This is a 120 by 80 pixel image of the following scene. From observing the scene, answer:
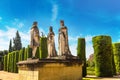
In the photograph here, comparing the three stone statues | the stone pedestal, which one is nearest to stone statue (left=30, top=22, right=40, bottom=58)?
the three stone statues

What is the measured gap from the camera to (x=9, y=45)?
266 ft

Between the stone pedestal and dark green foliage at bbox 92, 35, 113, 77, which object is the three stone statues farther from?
dark green foliage at bbox 92, 35, 113, 77

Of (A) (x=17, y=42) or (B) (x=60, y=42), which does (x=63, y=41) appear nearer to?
(B) (x=60, y=42)

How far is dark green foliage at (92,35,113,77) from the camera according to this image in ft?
69.0

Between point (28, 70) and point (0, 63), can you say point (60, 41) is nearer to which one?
point (28, 70)

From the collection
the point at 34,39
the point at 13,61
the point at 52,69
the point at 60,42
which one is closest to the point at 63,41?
the point at 60,42

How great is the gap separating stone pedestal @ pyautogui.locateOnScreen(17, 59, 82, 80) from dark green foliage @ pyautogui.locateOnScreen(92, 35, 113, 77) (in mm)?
10374

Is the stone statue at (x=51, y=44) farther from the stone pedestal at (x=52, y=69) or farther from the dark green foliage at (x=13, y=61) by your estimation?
the dark green foliage at (x=13, y=61)

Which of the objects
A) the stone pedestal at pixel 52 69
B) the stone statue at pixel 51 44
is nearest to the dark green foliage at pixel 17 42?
the stone statue at pixel 51 44

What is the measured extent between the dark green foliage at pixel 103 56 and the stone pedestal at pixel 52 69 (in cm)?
1037

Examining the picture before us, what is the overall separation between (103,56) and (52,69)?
12313 millimetres

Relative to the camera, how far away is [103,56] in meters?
21.4

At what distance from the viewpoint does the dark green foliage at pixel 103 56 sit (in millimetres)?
21031

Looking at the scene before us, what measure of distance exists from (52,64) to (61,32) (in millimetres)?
4782
